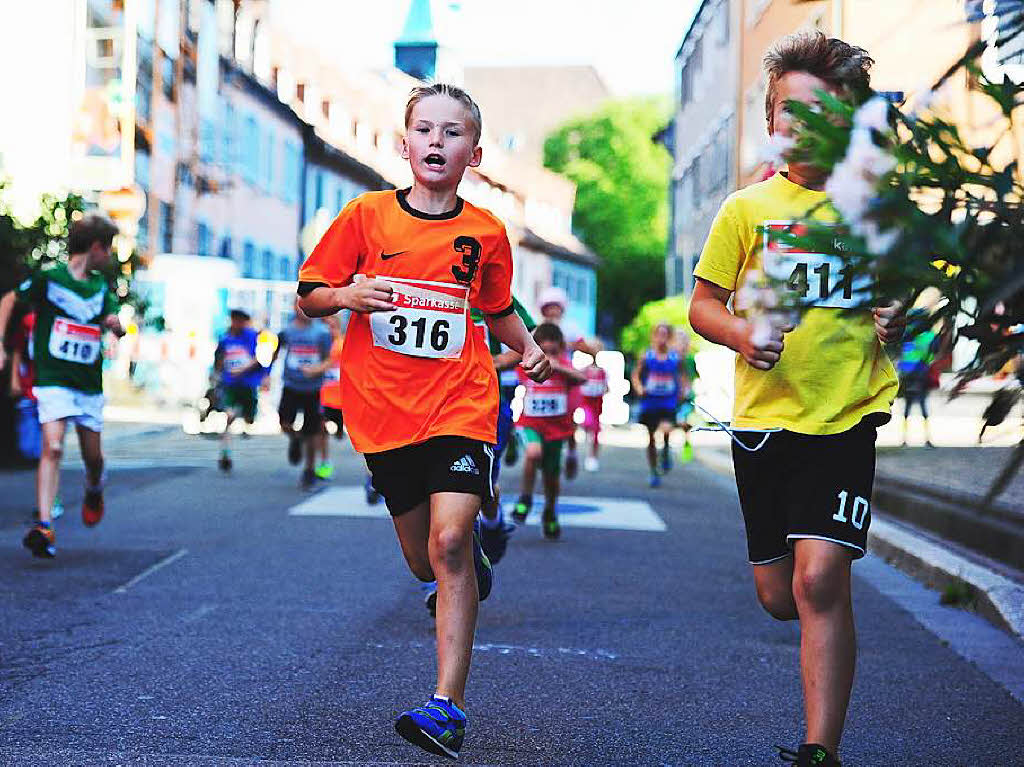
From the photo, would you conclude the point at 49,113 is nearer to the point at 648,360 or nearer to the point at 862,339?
the point at 648,360

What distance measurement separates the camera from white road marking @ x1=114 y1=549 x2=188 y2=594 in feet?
25.3

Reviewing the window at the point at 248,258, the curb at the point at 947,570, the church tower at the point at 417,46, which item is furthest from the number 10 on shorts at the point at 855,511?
the church tower at the point at 417,46

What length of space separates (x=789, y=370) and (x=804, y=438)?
17 centimetres

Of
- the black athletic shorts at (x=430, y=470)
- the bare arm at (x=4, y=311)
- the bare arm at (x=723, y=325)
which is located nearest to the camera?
the bare arm at (x=723, y=325)

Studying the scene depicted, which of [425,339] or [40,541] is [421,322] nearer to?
[425,339]

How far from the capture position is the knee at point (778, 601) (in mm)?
4258

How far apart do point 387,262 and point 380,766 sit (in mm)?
1358

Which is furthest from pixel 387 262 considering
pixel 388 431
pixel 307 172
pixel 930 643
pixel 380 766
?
pixel 307 172

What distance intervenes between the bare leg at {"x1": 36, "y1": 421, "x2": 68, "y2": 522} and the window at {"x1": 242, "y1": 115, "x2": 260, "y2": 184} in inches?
1194

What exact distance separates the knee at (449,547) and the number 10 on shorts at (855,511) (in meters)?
1.01

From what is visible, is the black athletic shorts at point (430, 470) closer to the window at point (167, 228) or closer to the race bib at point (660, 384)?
the race bib at point (660, 384)

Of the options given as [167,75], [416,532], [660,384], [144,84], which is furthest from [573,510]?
[167,75]

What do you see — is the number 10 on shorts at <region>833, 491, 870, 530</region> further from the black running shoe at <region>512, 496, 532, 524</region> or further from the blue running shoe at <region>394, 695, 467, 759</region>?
the black running shoe at <region>512, 496, 532, 524</region>

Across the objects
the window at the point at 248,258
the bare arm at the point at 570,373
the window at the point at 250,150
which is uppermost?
the window at the point at 250,150
